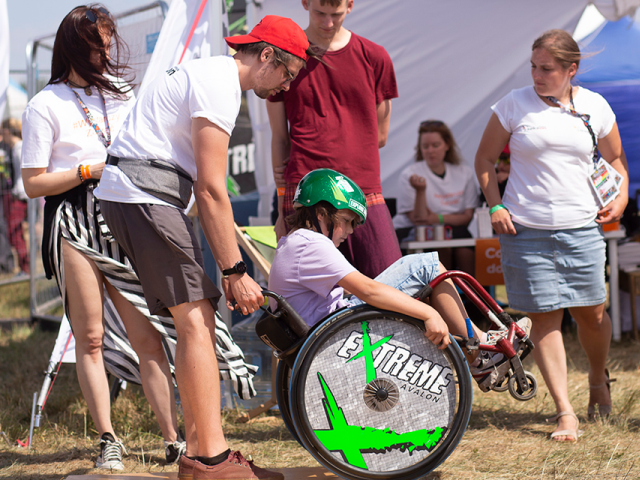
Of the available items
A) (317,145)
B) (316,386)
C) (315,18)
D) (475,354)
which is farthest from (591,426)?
(315,18)

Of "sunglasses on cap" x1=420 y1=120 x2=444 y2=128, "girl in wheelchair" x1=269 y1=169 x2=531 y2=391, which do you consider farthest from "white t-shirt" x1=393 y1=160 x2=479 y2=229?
"girl in wheelchair" x1=269 y1=169 x2=531 y2=391

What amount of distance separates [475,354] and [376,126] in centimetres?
116

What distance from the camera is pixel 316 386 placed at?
2.24 meters

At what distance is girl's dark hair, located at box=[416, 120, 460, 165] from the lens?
600cm

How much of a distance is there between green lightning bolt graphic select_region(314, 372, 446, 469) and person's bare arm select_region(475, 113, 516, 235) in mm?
1203

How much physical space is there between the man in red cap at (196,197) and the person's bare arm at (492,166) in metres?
1.32

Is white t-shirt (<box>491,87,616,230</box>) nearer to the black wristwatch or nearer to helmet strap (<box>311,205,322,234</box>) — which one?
helmet strap (<box>311,205,322,234</box>)

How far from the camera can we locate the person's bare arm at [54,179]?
271cm

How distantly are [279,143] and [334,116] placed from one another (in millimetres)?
342

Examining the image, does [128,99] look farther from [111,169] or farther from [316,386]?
[316,386]

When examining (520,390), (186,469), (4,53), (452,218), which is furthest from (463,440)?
(452,218)

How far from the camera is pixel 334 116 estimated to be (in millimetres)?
2945

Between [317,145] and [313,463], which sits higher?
[317,145]

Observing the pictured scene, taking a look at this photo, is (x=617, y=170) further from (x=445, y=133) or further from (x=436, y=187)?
(x=445, y=133)
